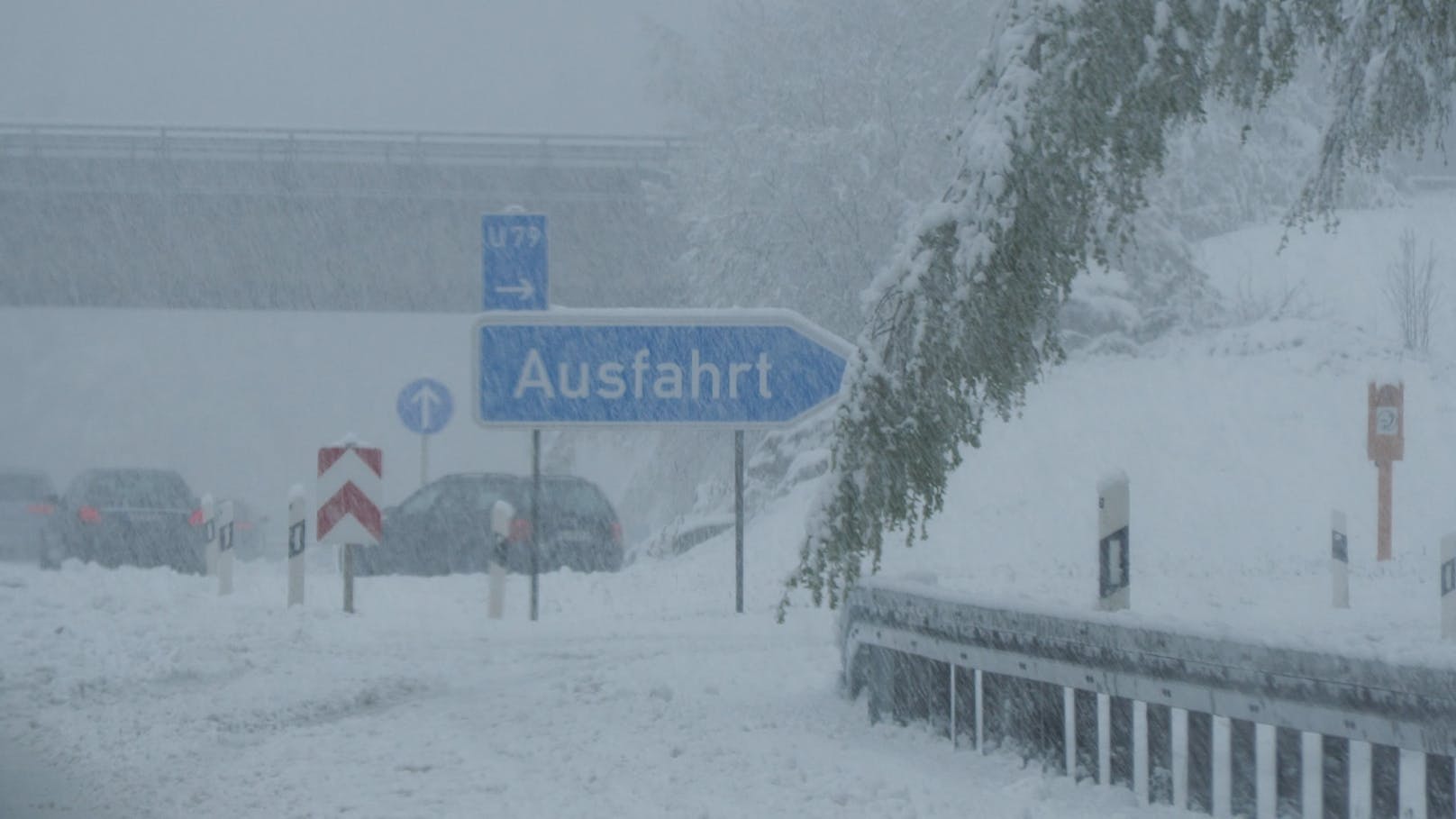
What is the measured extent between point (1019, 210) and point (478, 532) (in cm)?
1396

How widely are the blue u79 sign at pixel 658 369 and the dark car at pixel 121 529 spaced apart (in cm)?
1011

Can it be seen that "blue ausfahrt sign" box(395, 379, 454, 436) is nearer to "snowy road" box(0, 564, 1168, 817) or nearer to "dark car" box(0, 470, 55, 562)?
"dark car" box(0, 470, 55, 562)

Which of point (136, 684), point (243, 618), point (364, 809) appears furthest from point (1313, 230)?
point (364, 809)

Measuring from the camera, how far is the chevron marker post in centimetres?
1433

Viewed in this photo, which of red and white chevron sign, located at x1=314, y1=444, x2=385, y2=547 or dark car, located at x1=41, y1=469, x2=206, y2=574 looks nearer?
red and white chevron sign, located at x1=314, y1=444, x2=385, y2=547

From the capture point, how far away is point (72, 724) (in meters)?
8.62

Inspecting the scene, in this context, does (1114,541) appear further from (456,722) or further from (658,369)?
(658,369)

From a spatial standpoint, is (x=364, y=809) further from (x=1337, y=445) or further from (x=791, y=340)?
(x=1337, y=445)

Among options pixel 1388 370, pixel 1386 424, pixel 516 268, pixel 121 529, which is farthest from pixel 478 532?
pixel 1388 370

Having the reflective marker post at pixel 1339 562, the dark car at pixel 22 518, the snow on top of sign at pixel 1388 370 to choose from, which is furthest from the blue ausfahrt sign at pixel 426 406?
the reflective marker post at pixel 1339 562

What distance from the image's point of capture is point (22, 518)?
2398 cm

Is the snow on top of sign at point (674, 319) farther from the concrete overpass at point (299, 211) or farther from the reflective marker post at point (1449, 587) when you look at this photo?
the concrete overpass at point (299, 211)

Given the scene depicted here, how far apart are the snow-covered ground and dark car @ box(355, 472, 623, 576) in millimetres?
846

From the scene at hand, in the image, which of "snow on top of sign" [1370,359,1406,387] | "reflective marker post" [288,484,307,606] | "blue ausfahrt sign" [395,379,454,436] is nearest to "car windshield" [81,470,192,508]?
"blue ausfahrt sign" [395,379,454,436]
